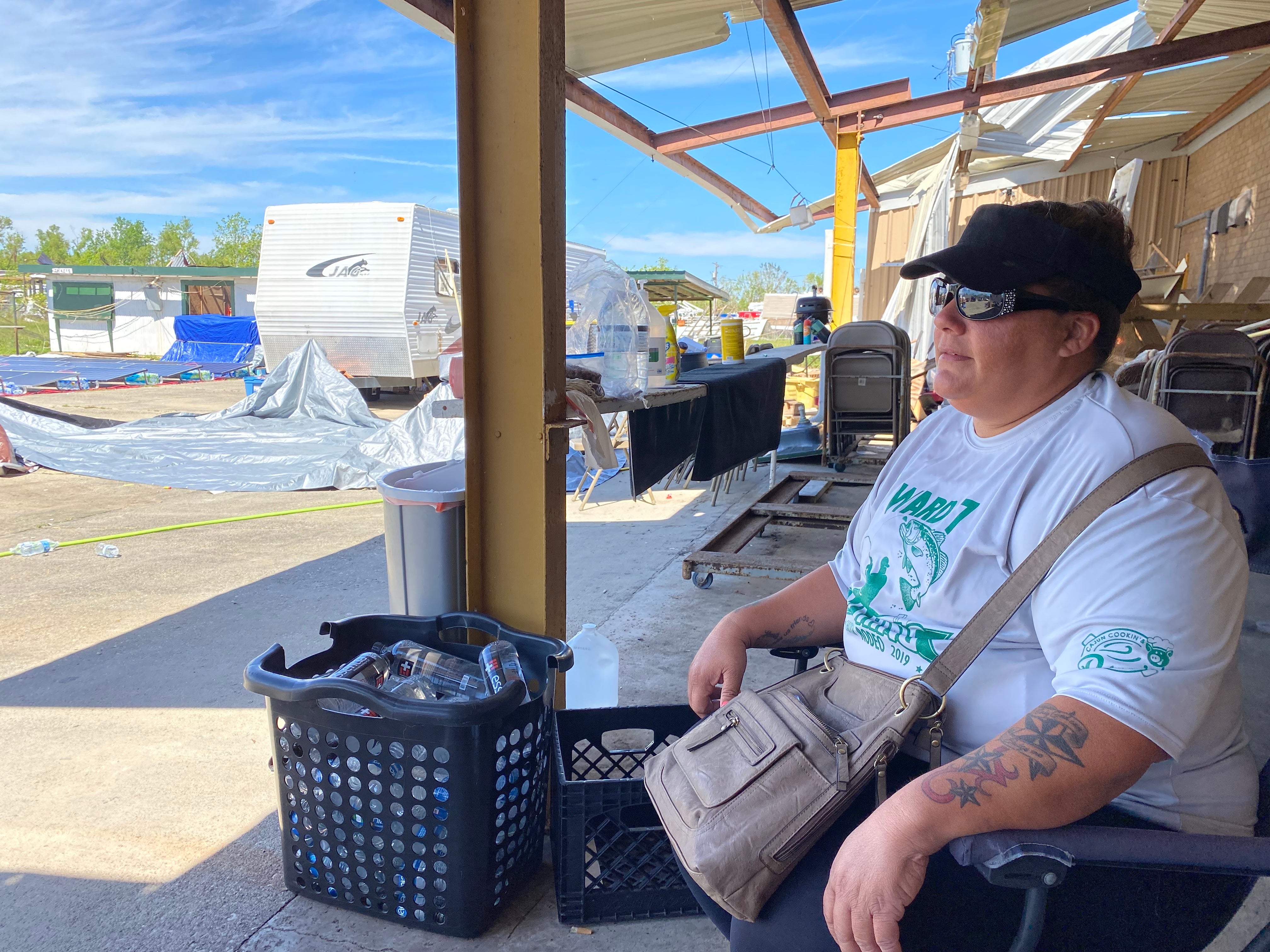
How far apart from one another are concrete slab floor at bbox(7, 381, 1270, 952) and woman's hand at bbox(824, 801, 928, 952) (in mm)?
975

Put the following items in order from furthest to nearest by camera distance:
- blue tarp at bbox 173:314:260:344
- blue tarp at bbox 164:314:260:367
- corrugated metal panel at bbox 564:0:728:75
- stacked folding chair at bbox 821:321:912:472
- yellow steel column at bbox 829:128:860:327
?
blue tarp at bbox 173:314:260:344, blue tarp at bbox 164:314:260:367, yellow steel column at bbox 829:128:860:327, stacked folding chair at bbox 821:321:912:472, corrugated metal panel at bbox 564:0:728:75

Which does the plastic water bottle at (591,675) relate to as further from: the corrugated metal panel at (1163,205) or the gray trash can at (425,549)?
the corrugated metal panel at (1163,205)

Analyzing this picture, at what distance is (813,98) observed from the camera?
8.86 metres

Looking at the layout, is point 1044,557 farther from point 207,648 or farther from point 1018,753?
A: point 207,648

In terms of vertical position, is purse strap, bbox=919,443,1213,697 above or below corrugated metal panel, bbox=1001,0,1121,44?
below

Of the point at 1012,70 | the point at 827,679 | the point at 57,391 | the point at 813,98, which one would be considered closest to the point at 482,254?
the point at 827,679

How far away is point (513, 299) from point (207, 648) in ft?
9.02

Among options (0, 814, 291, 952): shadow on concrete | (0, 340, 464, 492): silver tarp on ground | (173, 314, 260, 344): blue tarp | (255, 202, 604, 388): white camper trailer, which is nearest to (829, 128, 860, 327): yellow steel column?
(0, 340, 464, 492): silver tarp on ground

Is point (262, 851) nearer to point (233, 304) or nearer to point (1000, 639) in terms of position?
point (1000, 639)

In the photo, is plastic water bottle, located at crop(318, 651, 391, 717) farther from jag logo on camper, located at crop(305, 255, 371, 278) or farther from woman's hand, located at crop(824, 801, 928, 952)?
jag logo on camper, located at crop(305, 255, 371, 278)

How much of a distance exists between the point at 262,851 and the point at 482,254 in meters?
1.78

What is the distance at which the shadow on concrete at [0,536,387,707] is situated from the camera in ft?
10.8

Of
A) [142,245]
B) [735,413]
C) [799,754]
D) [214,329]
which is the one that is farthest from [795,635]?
[142,245]

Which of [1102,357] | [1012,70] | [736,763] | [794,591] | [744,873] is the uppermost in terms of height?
[1012,70]
